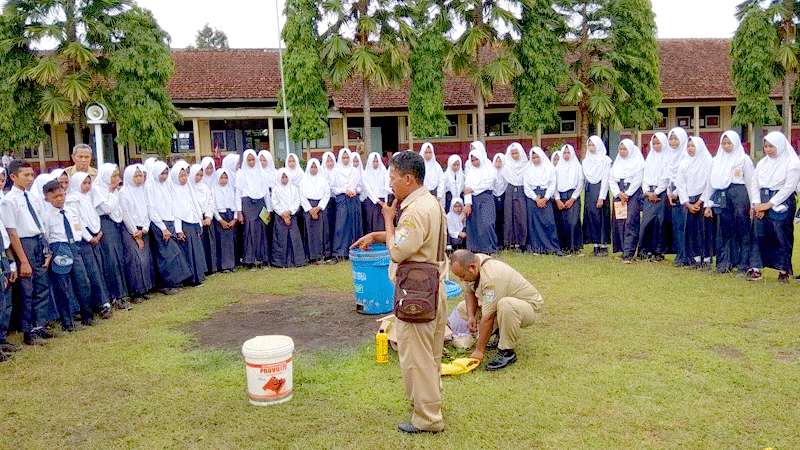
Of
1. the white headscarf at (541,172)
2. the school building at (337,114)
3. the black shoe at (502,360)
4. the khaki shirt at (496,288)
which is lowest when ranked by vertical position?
the black shoe at (502,360)

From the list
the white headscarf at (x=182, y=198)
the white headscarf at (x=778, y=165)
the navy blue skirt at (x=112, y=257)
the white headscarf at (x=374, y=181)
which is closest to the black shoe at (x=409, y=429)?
the navy blue skirt at (x=112, y=257)

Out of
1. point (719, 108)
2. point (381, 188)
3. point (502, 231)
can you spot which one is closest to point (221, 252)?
point (381, 188)

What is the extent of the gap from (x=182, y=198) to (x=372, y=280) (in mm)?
3360

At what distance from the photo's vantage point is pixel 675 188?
8.80 meters

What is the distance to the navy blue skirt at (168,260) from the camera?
27.2 ft

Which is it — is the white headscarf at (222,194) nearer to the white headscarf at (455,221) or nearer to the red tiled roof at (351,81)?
the white headscarf at (455,221)

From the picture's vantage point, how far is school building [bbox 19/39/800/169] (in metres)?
24.5

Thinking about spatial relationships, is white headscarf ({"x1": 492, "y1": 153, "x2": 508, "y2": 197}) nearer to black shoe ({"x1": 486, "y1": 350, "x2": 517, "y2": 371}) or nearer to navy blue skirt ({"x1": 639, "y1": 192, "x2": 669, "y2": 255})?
navy blue skirt ({"x1": 639, "y1": 192, "x2": 669, "y2": 255})

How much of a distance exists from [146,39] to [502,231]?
14.5 metres

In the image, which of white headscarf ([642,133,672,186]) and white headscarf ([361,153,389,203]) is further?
white headscarf ([361,153,389,203])

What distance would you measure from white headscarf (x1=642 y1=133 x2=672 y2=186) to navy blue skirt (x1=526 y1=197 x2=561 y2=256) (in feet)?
5.08

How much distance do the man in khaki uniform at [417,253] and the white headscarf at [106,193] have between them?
465 cm

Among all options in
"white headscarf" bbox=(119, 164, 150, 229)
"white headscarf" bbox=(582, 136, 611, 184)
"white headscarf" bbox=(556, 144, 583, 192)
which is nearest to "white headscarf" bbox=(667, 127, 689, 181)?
"white headscarf" bbox=(582, 136, 611, 184)

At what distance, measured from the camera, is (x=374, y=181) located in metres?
10.4
